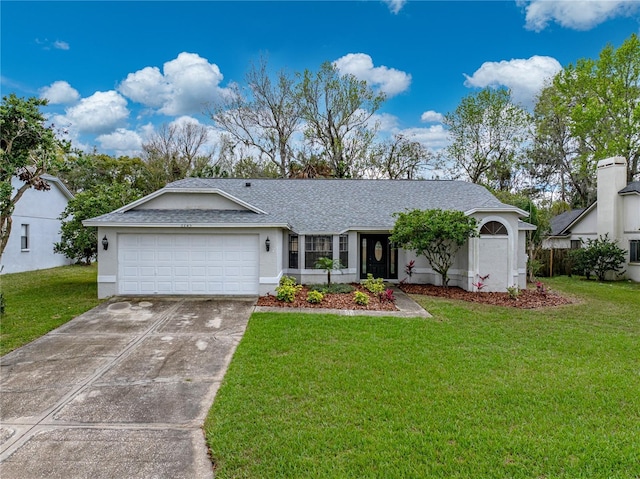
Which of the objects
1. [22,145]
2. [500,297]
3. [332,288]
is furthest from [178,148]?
[500,297]

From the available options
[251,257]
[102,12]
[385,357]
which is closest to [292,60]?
[102,12]

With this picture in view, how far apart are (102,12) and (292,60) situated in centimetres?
1580

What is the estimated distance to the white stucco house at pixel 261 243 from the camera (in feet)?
37.7

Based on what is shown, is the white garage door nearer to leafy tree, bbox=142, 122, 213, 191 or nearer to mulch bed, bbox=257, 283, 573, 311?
mulch bed, bbox=257, 283, 573, 311

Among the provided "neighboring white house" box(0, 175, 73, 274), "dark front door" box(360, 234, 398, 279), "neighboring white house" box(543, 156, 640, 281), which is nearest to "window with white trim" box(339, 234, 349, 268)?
"dark front door" box(360, 234, 398, 279)

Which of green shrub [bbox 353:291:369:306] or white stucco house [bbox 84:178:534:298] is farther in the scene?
white stucco house [bbox 84:178:534:298]

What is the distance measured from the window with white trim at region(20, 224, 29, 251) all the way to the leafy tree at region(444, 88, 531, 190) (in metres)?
28.6

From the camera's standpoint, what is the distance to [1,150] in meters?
9.02

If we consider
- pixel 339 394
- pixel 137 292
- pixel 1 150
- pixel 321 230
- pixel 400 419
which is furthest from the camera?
pixel 321 230

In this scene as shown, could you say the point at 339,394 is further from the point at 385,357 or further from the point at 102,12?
A: the point at 102,12

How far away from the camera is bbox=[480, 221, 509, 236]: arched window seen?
41.7 feet

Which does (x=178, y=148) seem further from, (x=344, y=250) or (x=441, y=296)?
(x=441, y=296)

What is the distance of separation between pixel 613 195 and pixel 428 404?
1958 centimetres

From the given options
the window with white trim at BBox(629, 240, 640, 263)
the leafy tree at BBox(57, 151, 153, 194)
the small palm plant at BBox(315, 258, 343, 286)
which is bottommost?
the small palm plant at BBox(315, 258, 343, 286)
